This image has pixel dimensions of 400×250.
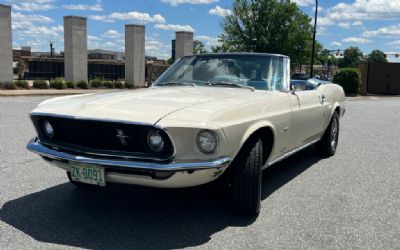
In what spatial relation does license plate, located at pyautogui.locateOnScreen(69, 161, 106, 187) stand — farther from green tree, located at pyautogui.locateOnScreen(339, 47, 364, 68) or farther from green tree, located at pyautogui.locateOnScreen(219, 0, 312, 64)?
green tree, located at pyautogui.locateOnScreen(339, 47, 364, 68)

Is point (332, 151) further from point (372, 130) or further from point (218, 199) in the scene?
point (372, 130)

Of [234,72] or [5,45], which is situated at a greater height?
[5,45]

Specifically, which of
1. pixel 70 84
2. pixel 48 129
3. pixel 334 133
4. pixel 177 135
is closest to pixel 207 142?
pixel 177 135

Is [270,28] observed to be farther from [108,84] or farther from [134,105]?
[134,105]

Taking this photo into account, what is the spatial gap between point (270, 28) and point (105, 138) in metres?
33.7

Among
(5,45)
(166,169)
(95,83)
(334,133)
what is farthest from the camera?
(95,83)

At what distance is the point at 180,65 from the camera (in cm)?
559

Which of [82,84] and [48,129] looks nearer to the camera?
[48,129]

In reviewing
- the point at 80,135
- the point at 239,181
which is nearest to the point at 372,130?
the point at 239,181

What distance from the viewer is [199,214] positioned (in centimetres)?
409

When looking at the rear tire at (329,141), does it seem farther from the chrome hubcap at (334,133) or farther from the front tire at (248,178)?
the front tire at (248,178)

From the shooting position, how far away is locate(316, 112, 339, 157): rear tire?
22.0ft

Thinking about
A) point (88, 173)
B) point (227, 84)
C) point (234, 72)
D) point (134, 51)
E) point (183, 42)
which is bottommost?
point (88, 173)

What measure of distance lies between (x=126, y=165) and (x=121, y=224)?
0.68m
